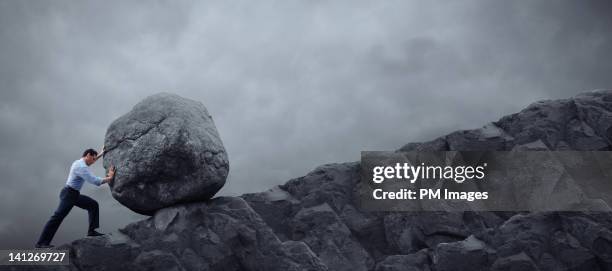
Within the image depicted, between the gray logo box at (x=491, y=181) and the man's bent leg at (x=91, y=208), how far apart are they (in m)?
9.55

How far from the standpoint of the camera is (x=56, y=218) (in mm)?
14031

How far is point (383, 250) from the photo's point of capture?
19312 mm

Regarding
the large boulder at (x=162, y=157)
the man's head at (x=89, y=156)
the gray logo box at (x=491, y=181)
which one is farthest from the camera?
the gray logo box at (x=491, y=181)

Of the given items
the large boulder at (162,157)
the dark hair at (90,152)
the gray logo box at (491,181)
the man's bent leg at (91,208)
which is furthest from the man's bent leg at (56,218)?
the gray logo box at (491,181)

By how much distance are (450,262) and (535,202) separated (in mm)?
5631

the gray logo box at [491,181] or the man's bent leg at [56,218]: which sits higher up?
the gray logo box at [491,181]

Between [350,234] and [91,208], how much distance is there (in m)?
9.26

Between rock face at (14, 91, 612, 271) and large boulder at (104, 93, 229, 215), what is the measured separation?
2.18 feet

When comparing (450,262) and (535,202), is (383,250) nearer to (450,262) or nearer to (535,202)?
(450,262)

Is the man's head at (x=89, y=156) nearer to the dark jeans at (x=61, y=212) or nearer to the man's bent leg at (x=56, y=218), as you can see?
the dark jeans at (x=61, y=212)

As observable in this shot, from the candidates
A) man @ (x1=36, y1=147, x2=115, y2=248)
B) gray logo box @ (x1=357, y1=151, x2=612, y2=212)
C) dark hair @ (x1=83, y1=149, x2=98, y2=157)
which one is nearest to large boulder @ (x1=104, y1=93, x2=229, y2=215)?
dark hair @ (x1=83, y1=149, x2=98, y2=157)

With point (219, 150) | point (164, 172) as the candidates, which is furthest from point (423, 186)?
point (164, 172)

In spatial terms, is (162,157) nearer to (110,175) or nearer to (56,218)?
(110,175)

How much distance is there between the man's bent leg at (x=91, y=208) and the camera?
14.5 meters
